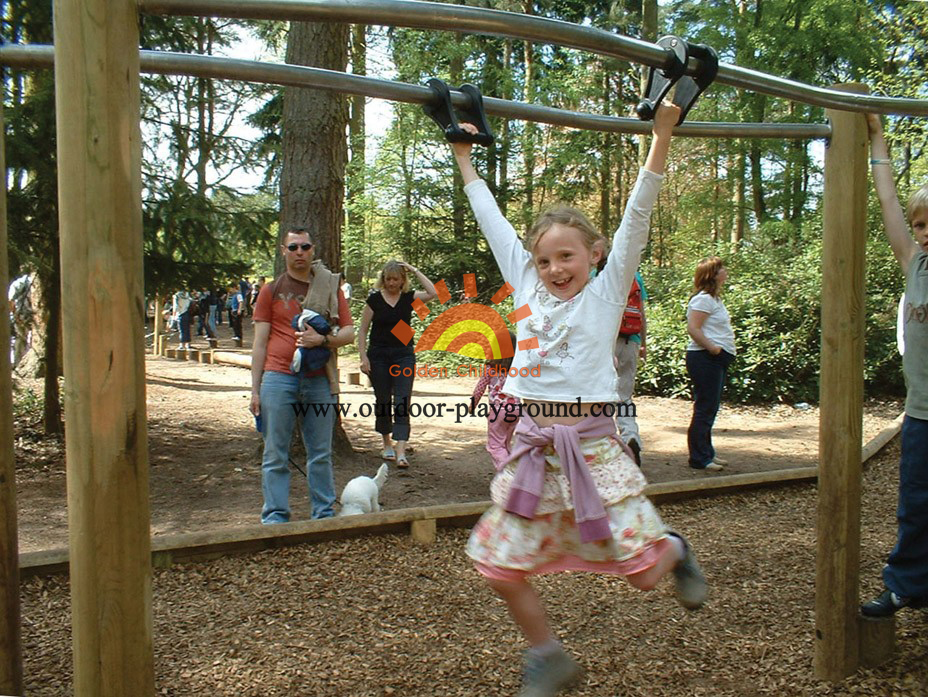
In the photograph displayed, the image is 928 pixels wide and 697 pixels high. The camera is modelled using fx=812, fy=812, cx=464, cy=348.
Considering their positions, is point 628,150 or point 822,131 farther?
point 628,150

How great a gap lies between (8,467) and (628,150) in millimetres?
19383

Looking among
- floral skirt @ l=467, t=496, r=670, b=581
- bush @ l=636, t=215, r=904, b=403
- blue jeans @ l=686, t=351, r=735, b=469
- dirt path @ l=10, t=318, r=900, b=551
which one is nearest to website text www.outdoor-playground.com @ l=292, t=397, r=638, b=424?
dirt path @ l=10, t=318, r=900, b=551

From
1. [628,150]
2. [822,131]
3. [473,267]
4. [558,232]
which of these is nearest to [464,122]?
[558,232]

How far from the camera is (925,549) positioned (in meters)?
2.65

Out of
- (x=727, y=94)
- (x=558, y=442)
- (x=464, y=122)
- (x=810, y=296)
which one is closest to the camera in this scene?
(x=558, y=442)

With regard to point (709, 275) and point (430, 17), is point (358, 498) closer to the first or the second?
point (430, 17)

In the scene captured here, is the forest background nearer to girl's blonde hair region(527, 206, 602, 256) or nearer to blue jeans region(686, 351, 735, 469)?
blue jeans region(686, 351, 735, 469)

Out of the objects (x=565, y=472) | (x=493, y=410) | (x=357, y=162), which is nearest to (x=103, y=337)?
(x=565, y=472)

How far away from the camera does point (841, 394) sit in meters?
2.56

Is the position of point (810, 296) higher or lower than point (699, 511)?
higher

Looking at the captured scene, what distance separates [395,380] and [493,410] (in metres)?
1.09

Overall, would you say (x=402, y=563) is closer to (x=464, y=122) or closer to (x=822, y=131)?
(x=464, y=122)

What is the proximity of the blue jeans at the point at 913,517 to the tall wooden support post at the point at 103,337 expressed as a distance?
90.9 inches

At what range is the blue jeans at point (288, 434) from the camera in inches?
164
